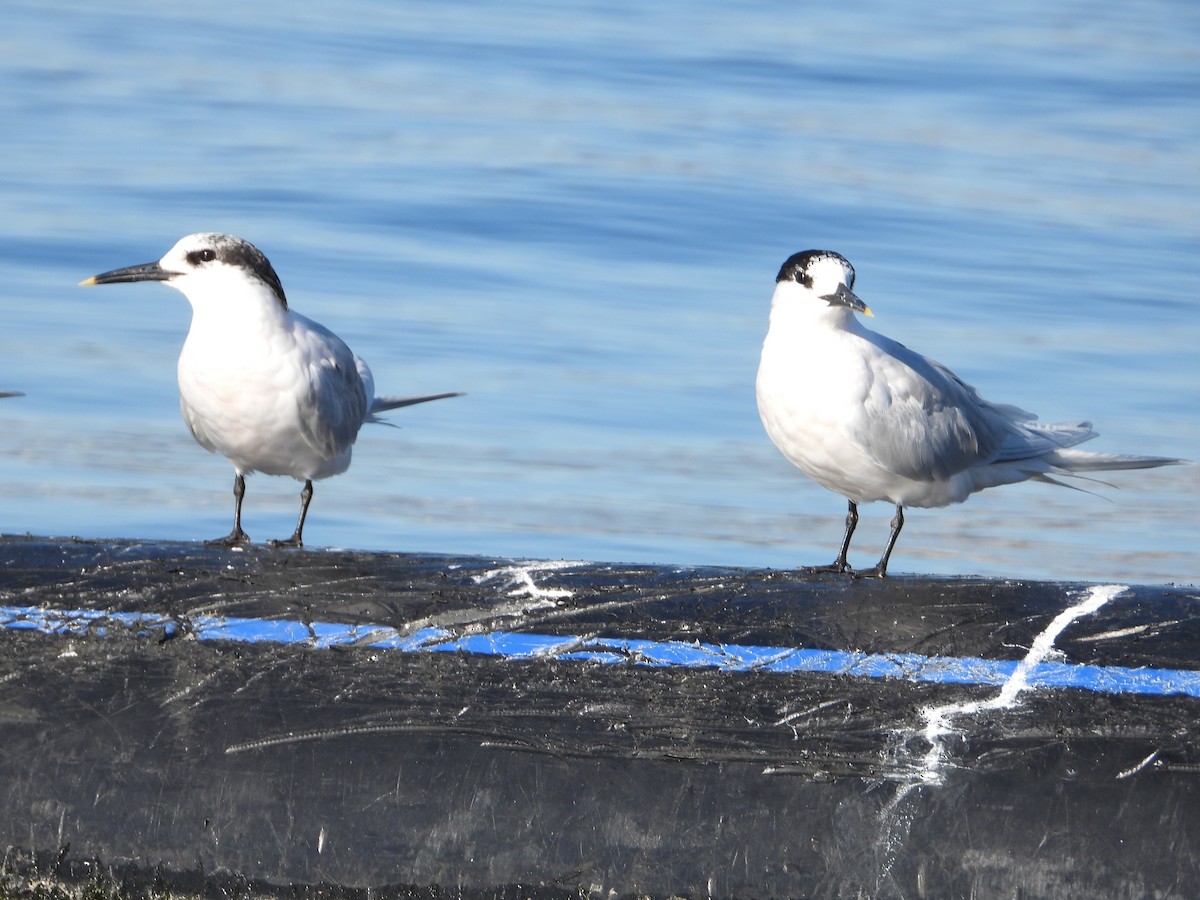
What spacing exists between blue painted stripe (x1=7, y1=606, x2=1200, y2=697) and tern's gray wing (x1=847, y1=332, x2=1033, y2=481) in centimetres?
111

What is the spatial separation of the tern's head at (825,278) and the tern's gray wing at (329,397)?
114cm

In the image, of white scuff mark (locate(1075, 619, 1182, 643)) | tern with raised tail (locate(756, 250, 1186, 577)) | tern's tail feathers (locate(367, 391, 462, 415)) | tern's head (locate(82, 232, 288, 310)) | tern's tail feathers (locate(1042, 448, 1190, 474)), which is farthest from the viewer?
tern's tail feathers (locate(367, 391, 462, 415))

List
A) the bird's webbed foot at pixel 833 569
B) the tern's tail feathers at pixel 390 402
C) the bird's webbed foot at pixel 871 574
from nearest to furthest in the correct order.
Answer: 1. the bird's webbed foot at pixel 871 574
2. the bird's webbed foot at pixel 833 569
3. the tern's tail feathers at pixel 390 402

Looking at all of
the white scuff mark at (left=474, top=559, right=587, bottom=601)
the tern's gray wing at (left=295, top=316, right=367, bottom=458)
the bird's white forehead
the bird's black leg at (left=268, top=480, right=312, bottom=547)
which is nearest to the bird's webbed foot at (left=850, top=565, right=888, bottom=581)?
the white scuff mark at (left=474, top=559, right=587, bottom=601)

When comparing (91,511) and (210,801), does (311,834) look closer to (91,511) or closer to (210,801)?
(210,801)

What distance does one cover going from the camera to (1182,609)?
11.9 ft

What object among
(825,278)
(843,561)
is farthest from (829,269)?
(843,561)

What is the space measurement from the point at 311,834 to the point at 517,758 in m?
0.37

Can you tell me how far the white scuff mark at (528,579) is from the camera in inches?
147

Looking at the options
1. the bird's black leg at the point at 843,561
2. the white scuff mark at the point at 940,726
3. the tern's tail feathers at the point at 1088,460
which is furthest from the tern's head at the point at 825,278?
the white scuff mark at the point at 940,726

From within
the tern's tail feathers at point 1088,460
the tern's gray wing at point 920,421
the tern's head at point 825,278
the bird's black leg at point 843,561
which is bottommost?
the bird's black leg at point 843,561

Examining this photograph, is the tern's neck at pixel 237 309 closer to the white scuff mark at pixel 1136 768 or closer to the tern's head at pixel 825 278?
the tern's head at pixel 825 278

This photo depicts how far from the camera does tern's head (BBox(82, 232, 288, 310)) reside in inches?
189

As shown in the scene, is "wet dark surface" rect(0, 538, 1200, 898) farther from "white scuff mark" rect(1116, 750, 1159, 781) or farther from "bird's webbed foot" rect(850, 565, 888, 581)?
"bird's webbed foot" rect(850, 565, 888, 581)
